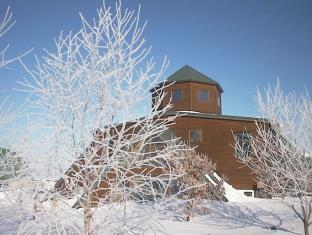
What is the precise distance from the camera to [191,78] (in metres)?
33.3

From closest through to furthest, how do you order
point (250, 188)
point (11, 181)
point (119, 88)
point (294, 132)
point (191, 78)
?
point (11, 181), point (119, 88), point (294, 132), point (250, 188), point (191, 78)

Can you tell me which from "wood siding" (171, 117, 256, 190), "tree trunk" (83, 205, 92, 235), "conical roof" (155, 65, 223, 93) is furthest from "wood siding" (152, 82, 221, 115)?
"tree trunk" (83, 205, 92, 235)

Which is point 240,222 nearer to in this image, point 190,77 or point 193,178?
point 193,178

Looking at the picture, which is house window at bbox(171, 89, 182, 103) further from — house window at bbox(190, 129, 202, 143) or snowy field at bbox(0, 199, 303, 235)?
snowy field at bbox(0, 199, 303, 235)

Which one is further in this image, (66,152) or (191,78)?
(191,78)

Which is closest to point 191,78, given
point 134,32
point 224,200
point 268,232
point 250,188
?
point 250,188

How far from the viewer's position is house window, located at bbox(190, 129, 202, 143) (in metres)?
29.4

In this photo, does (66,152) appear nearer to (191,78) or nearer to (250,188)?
(250,188)

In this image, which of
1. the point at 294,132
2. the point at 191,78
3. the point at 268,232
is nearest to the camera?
the point at 294,132

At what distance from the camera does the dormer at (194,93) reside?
108ft

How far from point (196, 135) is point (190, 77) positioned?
6511mm

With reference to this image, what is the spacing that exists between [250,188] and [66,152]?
23719mm

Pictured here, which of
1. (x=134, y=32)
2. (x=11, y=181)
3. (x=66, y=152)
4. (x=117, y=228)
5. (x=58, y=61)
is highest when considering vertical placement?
(x=134, y=32)

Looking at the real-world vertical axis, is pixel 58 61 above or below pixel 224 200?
above
